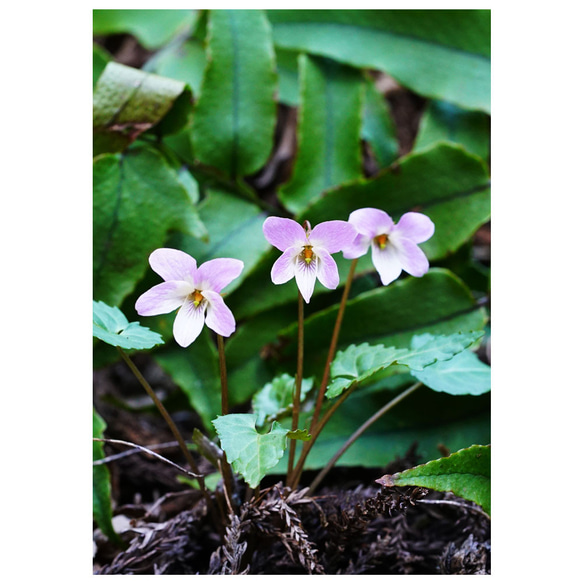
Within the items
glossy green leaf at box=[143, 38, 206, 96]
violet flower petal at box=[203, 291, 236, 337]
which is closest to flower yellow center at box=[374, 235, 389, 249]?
violet flower petal at box=[203, 291, 236, 337]

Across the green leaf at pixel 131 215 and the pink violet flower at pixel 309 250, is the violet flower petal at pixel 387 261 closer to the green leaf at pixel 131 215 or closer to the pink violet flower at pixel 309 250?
the pink violet flower at pixel 309 250

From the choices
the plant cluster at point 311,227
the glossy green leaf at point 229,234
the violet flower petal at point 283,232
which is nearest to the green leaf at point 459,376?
the plant cluster at point 311,227

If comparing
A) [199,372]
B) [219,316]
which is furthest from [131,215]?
[219,316]

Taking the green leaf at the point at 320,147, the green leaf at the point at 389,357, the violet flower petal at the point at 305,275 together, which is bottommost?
the green leaf at the point at 389,357

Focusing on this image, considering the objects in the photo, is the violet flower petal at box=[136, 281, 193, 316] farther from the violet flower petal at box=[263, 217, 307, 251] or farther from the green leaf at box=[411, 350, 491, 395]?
the green leaf at box=[411, 350, 491, 395]
